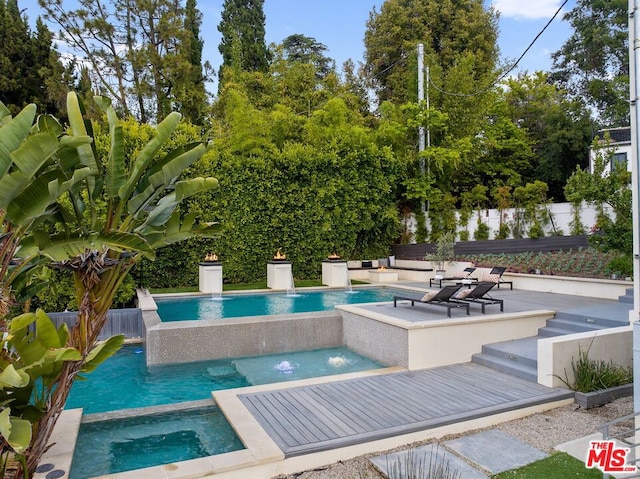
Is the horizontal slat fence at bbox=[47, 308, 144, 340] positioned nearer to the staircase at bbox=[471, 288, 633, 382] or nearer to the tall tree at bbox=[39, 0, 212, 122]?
the staircase at bbox=[471, 288, 633, 382]

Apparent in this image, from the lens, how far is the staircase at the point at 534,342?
6.78 meters

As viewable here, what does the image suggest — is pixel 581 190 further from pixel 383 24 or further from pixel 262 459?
pixel 383 24

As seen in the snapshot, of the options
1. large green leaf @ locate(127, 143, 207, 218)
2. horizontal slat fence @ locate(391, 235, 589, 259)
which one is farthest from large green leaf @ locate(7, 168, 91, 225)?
horizontal slat fence @ locate(391, 235, 589, 259)

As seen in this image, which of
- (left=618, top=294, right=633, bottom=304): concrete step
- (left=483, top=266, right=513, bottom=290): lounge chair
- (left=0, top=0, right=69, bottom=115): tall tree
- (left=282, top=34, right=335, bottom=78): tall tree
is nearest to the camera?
(left=618, top=294, right=633, bottom=304): concrete step

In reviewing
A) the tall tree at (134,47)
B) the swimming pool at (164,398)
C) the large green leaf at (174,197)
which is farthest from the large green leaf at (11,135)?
the tall tree at (134,47)

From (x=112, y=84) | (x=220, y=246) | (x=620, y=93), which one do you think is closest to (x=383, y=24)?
(x=620, y=93)

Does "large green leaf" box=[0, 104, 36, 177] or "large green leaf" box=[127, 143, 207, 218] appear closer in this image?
"large green leaf" box=[0, 104, 36, 177]

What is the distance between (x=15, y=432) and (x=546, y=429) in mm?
5171

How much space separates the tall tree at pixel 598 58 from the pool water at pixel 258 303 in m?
20.3

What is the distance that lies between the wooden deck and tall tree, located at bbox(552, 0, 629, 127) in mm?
24230

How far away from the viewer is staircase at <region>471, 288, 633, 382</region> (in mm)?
6777

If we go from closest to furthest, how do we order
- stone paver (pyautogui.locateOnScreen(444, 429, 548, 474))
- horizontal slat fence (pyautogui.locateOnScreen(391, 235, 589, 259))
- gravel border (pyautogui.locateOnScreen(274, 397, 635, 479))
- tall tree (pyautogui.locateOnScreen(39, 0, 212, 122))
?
1. gravel border (pyautogui.locateOnScreen(274, 397, 635, 479))
2. stone paver (pyautogui.locateOnScreen(444, 429, 548, 474))
3. horizontal slat fence (pyautogui.locateOnScreen(391, 235, 589, 259))
4. tall tree (pyautogui.locateOnScreen(39, 0, 212, 122))

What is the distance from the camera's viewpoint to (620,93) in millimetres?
23625

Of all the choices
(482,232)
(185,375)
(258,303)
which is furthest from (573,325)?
(482,232)
